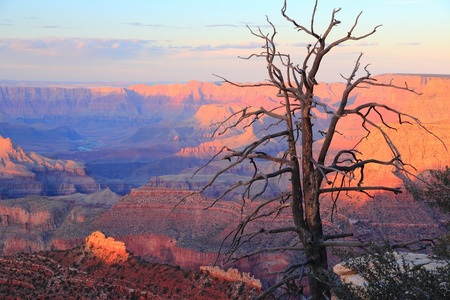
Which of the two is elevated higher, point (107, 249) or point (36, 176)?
point (107, 249)

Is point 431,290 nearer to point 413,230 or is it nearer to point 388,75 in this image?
point 413,230

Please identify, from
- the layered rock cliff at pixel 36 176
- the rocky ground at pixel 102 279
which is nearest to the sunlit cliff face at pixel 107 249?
the rocky ground at pixel 102 279

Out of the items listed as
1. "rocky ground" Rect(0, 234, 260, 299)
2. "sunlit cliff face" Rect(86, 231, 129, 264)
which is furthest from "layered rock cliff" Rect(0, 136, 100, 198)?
"sunlit cliff face" Rect(86, 231, 129, 264)

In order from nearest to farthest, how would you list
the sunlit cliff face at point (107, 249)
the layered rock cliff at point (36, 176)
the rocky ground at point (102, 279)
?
the rocky ground at point (102, 279)
the sunlit cliff face at point (107, 249)
the layered rock cliff at point (36, 176)

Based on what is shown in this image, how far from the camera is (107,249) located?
1505 inches

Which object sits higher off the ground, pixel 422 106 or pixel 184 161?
pixel 422 106

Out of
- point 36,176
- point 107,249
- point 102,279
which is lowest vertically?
point 36,176

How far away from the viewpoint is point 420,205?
5659 cm

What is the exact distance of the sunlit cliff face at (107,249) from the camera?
37.2 metres

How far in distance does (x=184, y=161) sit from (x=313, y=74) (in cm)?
17634

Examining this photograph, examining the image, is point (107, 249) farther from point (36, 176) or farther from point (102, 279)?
point (36, 176)

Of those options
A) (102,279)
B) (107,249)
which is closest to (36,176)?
(107,249)

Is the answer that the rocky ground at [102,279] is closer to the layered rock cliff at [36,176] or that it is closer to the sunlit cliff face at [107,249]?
the sunlit cliff face at [107,249]

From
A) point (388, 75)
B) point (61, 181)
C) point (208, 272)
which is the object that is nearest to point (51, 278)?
point (208, 272)
